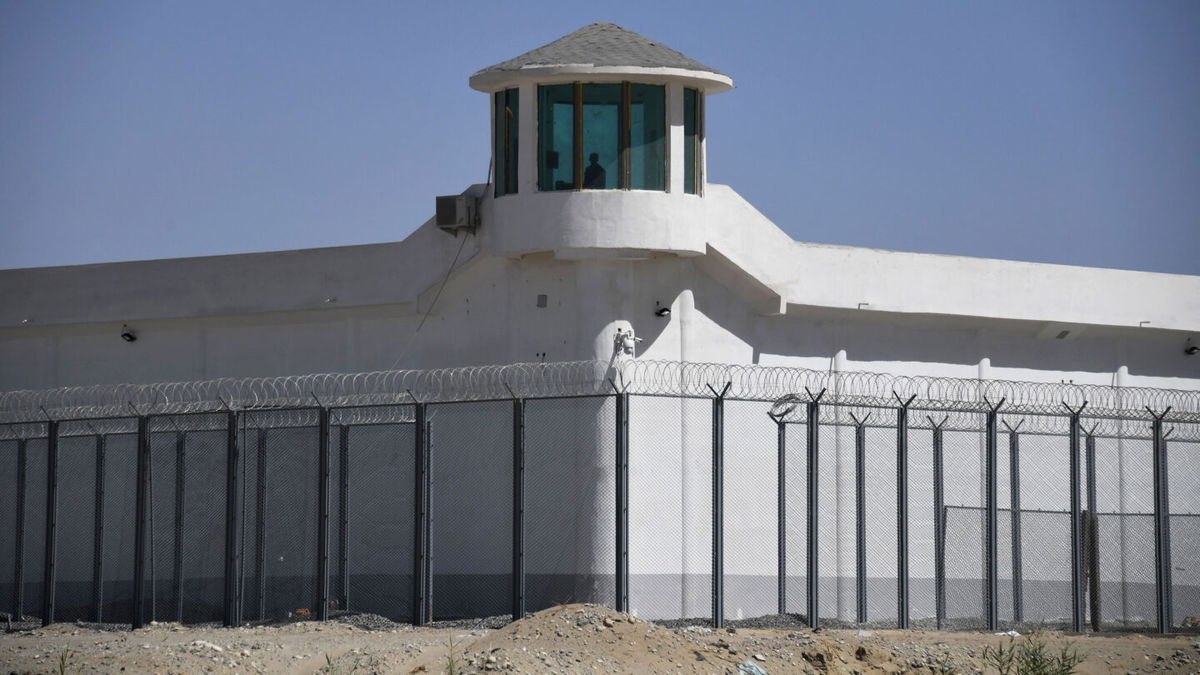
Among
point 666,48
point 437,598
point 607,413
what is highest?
point 666,48

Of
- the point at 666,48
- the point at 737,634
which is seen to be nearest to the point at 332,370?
the point at 666,48

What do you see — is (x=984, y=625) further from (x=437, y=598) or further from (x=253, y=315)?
(x=253, y=315)

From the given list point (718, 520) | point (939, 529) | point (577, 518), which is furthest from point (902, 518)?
point (577, 518)

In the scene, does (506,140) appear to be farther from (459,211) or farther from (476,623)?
(476,623)

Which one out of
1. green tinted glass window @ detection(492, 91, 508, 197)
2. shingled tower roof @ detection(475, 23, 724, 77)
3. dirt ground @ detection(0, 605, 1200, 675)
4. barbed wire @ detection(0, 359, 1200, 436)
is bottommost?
dirt ground @ detection(0, 605, 1200, 675)

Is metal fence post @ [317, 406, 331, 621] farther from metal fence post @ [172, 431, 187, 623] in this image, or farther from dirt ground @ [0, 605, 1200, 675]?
metal fence post @ [172, 431, 187, 623]

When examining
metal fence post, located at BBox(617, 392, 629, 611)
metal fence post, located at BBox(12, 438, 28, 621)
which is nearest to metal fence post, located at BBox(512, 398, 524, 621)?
metal fence post, located at BBox(617, 392, 629, 611)

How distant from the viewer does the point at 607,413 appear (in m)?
20.6

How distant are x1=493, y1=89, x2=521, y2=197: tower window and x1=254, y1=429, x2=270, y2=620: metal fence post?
438cm

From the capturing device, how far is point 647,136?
21.4 metres

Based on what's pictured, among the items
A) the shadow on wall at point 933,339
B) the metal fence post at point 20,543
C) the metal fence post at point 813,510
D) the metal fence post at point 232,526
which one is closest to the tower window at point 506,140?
the shadow on wall at point 933,339

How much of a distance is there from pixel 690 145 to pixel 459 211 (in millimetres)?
3079

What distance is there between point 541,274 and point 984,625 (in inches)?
276

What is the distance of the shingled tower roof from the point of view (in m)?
21.3
